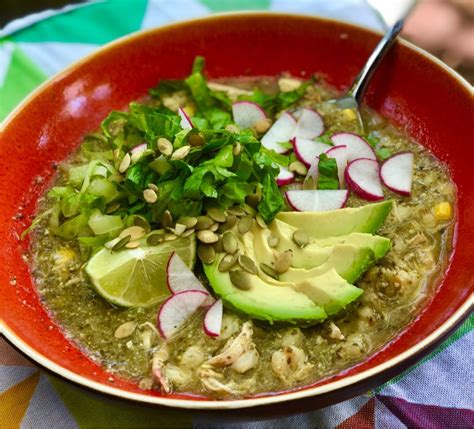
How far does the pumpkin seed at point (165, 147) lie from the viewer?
7.93ft

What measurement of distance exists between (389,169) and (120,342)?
4.34 feet

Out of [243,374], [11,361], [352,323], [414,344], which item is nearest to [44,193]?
[11,361]

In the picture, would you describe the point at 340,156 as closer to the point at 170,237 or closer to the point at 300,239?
the point at 300,239

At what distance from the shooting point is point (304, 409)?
1.88 meters

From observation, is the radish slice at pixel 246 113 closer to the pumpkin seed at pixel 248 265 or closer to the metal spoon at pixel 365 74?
the metal spoon at pixel 365 74

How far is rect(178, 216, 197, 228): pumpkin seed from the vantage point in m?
2.31

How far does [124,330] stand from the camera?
2223 millimetres

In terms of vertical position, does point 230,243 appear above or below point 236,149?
below

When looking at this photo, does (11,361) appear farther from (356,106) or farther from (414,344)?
(356,106)

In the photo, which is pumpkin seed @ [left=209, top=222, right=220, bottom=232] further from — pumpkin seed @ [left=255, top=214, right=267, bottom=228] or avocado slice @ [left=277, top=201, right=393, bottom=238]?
avocado slice @ [left=277, top=201, right=393, bottom=238]

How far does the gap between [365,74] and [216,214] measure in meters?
1.17

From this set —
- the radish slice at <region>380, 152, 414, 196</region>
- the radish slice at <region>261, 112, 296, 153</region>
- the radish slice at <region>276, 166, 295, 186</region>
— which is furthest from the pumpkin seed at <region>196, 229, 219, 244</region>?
the radish slice at <region>380, 152, 414, 196</region>

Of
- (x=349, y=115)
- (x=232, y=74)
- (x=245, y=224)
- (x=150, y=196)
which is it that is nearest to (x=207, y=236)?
(x=245, y=224)

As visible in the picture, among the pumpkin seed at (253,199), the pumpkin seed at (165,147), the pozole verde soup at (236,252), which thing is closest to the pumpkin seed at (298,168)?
the pozole verde soup at (236,252)
